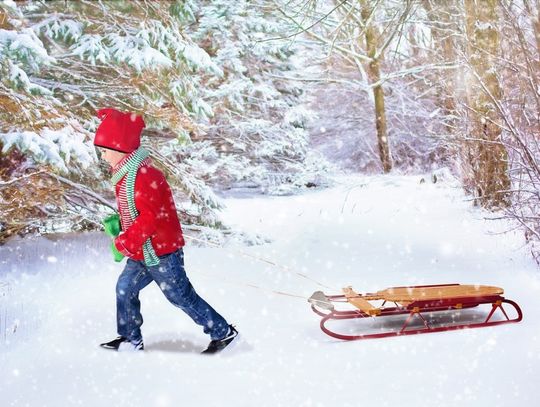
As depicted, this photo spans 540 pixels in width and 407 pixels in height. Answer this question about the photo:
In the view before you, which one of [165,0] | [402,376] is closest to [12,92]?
[165,0]

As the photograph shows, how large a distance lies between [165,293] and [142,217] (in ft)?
2.14

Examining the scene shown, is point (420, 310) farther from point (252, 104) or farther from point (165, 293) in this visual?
point (252, 104)

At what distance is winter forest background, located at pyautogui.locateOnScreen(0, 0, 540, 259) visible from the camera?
19.4ft

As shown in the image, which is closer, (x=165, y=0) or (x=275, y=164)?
(x=165, y=0)

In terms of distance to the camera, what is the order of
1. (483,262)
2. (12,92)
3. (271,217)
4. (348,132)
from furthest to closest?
1. (348,132)
2. (271,217)
3. (483,262)
4. (12,92)

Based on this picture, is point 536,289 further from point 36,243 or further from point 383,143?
point 383,143

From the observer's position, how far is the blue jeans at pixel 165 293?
425 centimetres

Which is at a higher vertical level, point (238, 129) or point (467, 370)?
point (238, 129)

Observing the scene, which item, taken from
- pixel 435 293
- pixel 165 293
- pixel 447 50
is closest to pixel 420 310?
pixel 435 293

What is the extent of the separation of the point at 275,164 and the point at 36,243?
10.5m

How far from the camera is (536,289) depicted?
605 centimetres

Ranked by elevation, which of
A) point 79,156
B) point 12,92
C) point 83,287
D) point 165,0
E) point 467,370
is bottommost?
point 83,287

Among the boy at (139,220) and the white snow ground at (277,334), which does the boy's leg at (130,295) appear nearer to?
the boy at (139,220)

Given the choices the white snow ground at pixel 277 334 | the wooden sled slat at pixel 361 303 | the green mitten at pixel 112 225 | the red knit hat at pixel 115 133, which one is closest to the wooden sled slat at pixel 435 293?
the wooden sled slat at pixel 361 303
